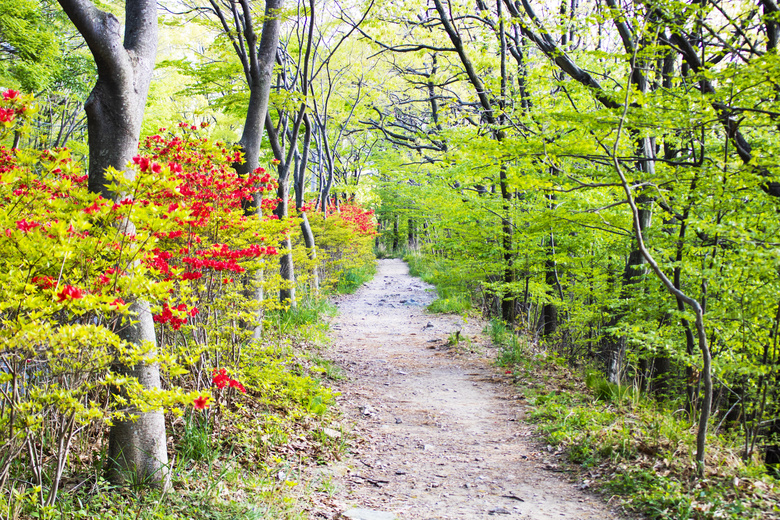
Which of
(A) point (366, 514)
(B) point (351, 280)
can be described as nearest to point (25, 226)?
(A) point (366, 514)

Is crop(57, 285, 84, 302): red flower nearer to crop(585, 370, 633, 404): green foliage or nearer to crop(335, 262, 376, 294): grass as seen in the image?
crop(585, 370, 633, 404): green foliage

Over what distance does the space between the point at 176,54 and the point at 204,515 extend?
23785 mm

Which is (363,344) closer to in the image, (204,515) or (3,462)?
(204,515)

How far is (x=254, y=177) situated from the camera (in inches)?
165

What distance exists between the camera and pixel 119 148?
279 centimetres

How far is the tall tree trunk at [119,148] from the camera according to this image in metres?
2.70

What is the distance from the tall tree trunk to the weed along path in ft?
3.82

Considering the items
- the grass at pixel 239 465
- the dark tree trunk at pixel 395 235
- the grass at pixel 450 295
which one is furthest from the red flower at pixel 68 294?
the dark tree trunk at pixel 395 235

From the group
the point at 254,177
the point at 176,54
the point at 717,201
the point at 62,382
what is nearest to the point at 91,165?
the point at 62,382

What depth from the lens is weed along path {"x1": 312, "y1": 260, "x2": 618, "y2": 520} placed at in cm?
319

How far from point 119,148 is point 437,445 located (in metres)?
3.52

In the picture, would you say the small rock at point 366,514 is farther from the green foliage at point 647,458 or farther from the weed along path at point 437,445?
the green foliage at point 647,458

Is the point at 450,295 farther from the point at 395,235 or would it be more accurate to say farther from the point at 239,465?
the point at 395,235

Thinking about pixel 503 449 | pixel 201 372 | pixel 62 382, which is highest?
pixel 62 382
